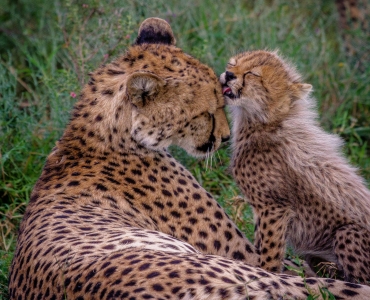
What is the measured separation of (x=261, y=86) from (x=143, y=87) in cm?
76

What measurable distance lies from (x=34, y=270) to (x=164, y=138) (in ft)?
2.75

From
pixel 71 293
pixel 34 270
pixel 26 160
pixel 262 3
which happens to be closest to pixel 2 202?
pixel 26 160

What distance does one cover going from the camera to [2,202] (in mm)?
4449

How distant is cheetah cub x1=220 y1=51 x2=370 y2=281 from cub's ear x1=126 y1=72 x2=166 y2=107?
498 millimetres

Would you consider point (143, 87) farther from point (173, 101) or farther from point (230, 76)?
point (230, 76)

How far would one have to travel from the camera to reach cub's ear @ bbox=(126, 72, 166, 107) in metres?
3.17

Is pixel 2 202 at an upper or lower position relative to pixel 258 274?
lower

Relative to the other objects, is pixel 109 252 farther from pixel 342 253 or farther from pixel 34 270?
pixel 342 253

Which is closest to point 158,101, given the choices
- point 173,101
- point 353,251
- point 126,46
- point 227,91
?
point 173,101

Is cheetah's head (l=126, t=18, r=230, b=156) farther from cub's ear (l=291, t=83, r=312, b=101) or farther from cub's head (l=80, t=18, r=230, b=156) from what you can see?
cub's ear (l=291, t=83, r=312, b=101)

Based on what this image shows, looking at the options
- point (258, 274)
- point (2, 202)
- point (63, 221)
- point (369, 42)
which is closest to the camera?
point (258, 274)

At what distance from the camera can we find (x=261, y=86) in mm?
3764

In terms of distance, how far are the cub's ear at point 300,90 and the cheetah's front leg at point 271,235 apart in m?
0.56

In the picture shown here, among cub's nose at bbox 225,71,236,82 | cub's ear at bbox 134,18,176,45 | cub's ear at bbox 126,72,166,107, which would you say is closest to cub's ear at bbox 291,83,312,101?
cub's nose at bbox 225,71,236,82
